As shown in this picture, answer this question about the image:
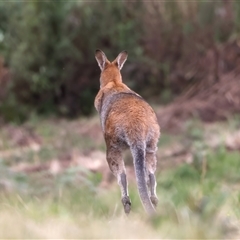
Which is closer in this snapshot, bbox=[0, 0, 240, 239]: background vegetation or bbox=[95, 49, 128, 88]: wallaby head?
bbox=[95, 49, 128, 88]: wallaby head

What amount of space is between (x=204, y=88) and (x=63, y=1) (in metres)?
5.67

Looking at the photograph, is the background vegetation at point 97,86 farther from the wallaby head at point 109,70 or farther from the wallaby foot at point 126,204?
the wallaby foot at point 126,204

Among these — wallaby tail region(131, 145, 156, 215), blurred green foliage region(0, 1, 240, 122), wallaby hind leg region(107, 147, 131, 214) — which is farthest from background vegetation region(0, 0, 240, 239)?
wallaby tail region(131, 145, 156, 215)

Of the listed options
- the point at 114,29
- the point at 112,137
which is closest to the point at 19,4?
the point at 114,29

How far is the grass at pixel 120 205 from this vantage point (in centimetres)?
489

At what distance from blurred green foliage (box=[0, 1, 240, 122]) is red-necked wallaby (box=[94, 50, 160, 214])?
13316 millimetres

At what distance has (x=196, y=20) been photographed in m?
20.2

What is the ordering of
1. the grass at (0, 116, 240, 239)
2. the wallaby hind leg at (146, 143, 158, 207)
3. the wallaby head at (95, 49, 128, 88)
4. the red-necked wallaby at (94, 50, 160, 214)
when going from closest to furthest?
the grass at (0, 116, 240, 239) → the red-necked wallaby at (94, 50, 160, 214) → the wallaby hind leg at (146, 143, 158, 207) → the wallaby head at (95, 49, 128, 88)

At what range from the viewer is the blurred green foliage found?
67.1 ft

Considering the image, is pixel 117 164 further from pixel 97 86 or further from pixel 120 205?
pixel 97 86

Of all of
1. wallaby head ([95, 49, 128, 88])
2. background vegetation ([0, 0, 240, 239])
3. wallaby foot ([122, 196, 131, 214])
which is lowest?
wallaby foot ([122, 196, 131, 214])

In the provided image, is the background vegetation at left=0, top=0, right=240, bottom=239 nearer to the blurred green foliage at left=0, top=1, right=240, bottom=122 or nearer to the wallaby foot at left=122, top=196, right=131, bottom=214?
the blurred green foliage at left=0, top=1, right=240, bottom=122

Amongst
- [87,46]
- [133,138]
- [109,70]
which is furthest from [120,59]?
[87,46]

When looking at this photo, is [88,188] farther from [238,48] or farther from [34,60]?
[34,60]
